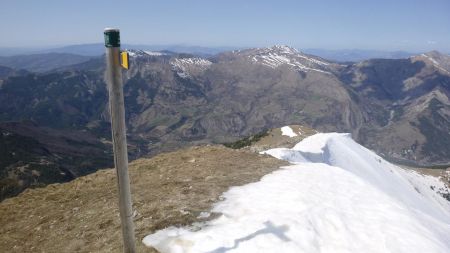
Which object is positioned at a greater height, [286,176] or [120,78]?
[120,78]

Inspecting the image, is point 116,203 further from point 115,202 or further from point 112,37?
point 112,37

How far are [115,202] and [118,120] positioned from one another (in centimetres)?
876

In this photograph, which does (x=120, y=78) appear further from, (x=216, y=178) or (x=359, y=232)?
(x=216, y=178)

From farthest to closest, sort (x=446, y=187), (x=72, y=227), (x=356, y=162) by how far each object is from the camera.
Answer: (x=446, y=187), (x=356, y=162), (x=72, y=227)

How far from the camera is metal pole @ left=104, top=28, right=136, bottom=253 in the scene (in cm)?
895

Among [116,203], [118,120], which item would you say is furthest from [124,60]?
[116,203]

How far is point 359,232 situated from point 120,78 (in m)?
9.57

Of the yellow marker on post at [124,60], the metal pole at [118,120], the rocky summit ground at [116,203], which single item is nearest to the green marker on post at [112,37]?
the metal pole at [118,120]

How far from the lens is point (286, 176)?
2038cm

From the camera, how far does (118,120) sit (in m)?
9.36

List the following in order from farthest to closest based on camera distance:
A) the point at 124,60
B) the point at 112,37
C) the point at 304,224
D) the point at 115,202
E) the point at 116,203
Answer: the point at 115,202 → the point at 116,203 → the point at 304,224 → the point at 124,60 → the point at 112,37

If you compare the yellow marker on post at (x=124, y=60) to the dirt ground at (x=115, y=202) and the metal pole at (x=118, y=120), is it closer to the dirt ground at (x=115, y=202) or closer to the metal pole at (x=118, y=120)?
the metal pole at (x=118, y=120)

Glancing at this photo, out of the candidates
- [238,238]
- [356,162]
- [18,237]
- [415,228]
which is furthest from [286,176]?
[356,162]

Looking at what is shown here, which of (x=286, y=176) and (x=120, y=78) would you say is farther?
(x=286, y=176)
